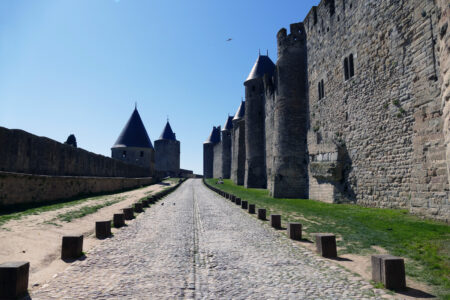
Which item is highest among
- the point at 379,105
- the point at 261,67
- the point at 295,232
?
the point at 261,67

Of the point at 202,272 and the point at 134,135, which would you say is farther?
the point at 134,135

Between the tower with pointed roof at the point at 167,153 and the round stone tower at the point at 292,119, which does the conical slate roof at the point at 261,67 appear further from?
the tower with pointed roof at the point at 167,153

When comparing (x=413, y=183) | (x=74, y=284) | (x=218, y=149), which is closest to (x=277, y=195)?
(x=413, y=183)

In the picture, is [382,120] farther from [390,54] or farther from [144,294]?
[144,294]

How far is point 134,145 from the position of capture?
155 feet

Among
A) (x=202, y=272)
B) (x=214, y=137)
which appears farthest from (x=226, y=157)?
(x=202, y=272)

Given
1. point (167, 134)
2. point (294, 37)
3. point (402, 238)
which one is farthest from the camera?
point (167, 134)

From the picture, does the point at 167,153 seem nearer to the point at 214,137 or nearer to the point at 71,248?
the point at 214,137

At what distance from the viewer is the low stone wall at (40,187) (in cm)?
903

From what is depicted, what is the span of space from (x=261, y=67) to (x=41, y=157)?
1046 inches

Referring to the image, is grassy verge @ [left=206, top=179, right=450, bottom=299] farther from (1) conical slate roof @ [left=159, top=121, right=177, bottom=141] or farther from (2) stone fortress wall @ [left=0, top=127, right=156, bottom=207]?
(1) conical slate roof @ [left=159, top=121, right=177, bottom=141]

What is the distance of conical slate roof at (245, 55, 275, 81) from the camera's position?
33656mm

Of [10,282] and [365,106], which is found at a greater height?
[365,106]

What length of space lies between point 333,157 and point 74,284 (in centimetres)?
1263
